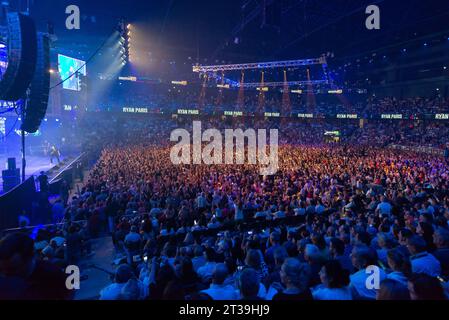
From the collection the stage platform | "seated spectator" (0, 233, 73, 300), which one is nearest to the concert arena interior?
"seated spectator" (0, 233, 73, 300)

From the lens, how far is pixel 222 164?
61.3ft

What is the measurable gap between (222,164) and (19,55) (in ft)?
Answer: 39.2

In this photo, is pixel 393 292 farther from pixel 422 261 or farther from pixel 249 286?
pixel 422 261

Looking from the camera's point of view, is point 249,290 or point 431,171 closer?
point 249,290

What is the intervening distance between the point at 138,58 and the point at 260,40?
72.7 feet

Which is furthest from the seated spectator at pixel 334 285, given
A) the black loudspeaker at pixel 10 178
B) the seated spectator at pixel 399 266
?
the black loudspeaker at pixel 10 178

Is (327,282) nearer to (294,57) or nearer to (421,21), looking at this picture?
(421,21)

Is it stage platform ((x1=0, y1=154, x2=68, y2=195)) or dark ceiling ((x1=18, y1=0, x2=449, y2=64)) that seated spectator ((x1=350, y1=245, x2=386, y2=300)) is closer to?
dark ceiling ((x1=18, y1=0, x2=449, y2=64))

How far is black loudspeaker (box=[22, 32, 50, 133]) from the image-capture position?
9.73m

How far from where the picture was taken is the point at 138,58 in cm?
4759

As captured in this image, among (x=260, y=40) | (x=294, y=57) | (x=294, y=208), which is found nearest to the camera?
(x=294, y=208)

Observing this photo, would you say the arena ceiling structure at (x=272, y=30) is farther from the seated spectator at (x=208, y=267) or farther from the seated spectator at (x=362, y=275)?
the seated spectator at (x=362, y=275)
